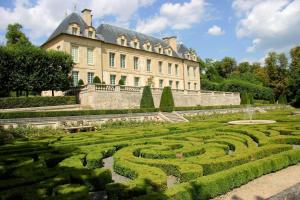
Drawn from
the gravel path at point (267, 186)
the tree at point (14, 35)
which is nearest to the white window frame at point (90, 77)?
the tree at point (14, 35)

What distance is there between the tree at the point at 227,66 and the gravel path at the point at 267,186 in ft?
209

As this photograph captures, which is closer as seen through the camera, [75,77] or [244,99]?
[75,77]

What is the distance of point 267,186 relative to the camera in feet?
18.9

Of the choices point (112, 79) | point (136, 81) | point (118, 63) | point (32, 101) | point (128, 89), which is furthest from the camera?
point (136, 81)

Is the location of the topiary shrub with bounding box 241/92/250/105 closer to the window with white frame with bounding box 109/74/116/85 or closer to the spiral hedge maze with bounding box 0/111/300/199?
Result: the window with white frame with bounding box 109/74/116/85

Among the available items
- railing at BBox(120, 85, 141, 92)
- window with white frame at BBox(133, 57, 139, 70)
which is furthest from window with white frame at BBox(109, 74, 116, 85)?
railing at BBox(120, 85, 141, 92)

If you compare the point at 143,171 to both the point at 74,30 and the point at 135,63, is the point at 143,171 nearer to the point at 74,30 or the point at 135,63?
the point at 74,30

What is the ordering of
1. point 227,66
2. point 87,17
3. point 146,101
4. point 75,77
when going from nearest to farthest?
1. point 146,101
2. point 75,77
3. point 87,17
4. point 227,66

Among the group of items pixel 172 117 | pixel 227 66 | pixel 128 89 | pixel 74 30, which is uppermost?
pixel 227 66

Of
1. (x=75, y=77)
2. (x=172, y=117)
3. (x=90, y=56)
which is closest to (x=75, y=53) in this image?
(x=90, y=56)

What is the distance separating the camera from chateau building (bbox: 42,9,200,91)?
3075cm

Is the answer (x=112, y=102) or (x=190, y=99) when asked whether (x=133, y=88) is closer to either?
(x=112, y=102)

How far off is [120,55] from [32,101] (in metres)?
15.8

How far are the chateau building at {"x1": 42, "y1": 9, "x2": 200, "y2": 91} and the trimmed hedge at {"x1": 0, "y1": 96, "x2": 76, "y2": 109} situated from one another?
6830 millimetres
